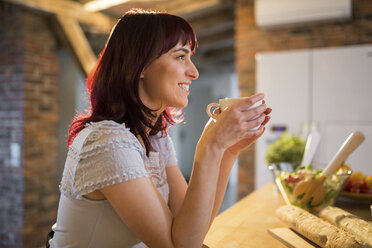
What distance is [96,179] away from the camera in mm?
885

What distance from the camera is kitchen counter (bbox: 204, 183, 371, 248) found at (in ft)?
3.24

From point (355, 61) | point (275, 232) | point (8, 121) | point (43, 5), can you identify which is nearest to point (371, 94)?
point (355, 61)

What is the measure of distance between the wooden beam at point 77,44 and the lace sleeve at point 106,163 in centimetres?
260

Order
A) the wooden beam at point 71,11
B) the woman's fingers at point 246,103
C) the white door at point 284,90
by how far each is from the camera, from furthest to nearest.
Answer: the wooden beam at point 71,11, the white door at point 284,90, the woman's fingers at point 246,103

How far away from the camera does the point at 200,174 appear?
0.92 meters

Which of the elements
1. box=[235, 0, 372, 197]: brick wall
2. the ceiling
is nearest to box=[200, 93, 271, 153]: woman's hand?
box=[235, 0, 372, 197]: brick wall

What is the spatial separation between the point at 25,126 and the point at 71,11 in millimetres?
1393

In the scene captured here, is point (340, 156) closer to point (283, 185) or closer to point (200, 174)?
point (283, 185)

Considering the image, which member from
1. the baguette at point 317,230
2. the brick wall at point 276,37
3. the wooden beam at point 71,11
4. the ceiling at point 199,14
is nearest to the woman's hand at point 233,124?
the baguette at point 317,230

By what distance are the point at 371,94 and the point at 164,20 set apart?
2.40 metres

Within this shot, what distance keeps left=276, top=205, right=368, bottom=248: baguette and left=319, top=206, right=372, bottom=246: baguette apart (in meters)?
0.05

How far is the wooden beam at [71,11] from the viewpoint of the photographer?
3387 mm

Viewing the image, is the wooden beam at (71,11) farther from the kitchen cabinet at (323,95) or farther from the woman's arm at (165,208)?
the woman's arm at (165,208)

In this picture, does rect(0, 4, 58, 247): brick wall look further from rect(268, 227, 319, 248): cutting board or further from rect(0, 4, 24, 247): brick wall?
rect(268, 227, 319, 248): cutting board
